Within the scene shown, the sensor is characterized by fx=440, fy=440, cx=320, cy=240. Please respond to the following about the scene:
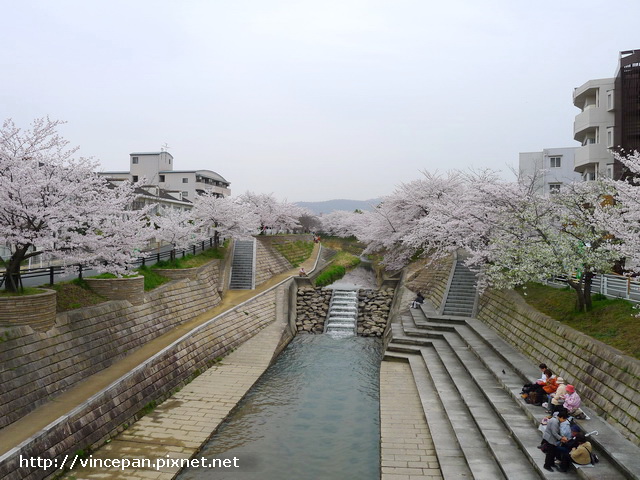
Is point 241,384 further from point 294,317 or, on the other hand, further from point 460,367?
point 294,317

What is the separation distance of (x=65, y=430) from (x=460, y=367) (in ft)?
45.2

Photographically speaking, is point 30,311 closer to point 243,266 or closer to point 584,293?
point 584,293

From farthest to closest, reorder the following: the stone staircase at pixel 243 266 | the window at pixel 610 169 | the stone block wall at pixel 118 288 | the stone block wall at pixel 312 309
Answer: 1. the stone staircase at pixel 243 266
2. the stone block wall at pixel 312 309
3. the window at pixel 610 169
4. the stone block wall at pixel 118 288

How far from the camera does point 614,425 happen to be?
10453mm

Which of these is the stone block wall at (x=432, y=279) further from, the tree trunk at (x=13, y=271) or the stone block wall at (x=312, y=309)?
the tree trunk at (x=13, y=271)

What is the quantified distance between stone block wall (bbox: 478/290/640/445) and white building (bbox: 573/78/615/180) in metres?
16.9

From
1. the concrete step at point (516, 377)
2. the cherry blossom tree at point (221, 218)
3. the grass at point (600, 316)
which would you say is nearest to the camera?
the concrete step at point (516, 377)

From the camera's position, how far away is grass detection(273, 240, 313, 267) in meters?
46.7

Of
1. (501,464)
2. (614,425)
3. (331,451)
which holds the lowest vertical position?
(331,451)

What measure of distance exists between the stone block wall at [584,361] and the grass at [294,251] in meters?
29.1

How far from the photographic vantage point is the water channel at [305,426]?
40.6 feet

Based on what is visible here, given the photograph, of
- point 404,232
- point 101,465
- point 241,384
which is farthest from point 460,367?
point 404,232

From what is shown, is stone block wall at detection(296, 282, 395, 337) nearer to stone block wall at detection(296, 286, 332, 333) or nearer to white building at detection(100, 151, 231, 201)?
stone block wall at detection(296, 286, 332, 333)

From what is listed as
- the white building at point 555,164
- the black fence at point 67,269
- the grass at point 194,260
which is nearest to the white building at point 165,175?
the grass at point 194,260
